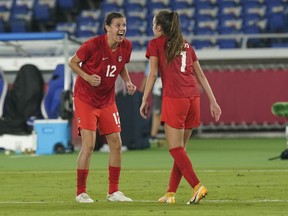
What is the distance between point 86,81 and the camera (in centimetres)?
1201

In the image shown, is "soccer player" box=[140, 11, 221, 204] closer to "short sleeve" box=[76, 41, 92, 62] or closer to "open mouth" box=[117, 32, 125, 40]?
"open mouth" box=[117, 32, 125, 40]

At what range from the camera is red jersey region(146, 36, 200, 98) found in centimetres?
1148

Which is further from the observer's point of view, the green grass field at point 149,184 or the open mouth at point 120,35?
the open mouth at point 120,35

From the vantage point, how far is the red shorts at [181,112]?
11391 millimetres

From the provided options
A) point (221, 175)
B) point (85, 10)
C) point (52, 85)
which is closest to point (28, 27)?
point (85, 10)

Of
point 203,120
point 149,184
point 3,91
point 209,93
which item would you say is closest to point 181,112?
point 209,93

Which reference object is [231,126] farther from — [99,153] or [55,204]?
[55,204]

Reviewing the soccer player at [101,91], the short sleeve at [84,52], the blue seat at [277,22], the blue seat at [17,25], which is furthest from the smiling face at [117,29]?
the blue seat at [17,25]

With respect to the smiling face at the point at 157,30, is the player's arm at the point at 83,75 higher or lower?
lower

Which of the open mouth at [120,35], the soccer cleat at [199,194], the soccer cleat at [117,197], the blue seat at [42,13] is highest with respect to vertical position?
the open mouth at [120,35]

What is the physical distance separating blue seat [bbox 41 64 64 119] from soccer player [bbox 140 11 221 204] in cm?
1073

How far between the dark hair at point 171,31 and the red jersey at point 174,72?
0.18 ft

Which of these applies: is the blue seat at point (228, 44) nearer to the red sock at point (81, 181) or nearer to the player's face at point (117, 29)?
the player's face at point (117, 29)

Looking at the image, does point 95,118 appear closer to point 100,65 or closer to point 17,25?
point 100,65
